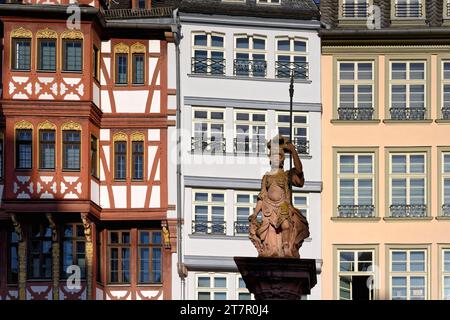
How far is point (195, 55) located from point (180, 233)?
18.5 feet

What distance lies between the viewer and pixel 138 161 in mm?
52594

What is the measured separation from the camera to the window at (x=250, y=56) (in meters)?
53.1

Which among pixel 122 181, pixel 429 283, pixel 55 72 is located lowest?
pixel 429 283

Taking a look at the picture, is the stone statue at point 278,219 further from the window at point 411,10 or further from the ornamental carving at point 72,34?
the window at point 411,10

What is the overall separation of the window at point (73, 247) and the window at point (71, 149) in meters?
1.88

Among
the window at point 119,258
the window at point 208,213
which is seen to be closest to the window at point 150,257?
the window at point 119,258

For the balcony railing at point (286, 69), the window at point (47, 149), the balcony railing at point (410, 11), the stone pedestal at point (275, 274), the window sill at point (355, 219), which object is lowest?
the stone pedestal at point (275, 274)

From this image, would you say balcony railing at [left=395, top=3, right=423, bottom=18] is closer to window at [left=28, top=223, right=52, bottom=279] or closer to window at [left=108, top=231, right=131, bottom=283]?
window at [left=108, top=231, right=131, bottom=283]

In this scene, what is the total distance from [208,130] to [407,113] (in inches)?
254

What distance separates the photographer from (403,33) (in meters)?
53.8

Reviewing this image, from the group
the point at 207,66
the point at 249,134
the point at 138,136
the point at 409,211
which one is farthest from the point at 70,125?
the point at 409,211
